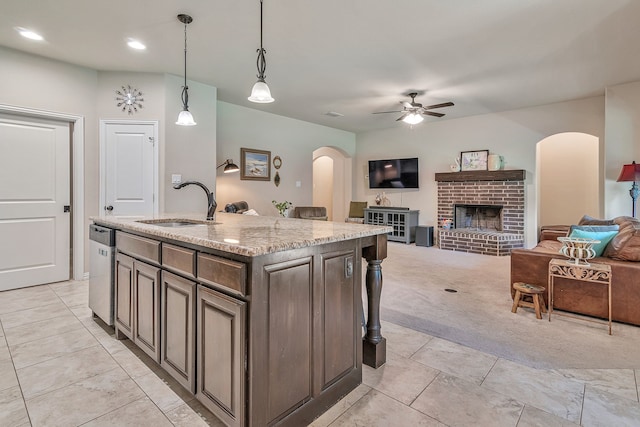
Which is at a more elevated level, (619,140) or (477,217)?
(619,140)

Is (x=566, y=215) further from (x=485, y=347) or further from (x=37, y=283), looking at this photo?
(x=37, y=283)

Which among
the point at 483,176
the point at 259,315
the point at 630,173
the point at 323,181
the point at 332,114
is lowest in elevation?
the point at 259,315

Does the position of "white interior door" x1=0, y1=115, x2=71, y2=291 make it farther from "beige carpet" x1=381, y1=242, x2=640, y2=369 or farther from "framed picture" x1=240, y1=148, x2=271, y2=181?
"beige carpet" x1=381, y1=242, x2=640, y2=369

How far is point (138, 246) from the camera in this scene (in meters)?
2.08

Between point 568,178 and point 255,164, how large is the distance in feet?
20.9

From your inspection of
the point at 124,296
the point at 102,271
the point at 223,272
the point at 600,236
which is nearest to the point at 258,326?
the point at 223,272

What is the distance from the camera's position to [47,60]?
12.4 ft

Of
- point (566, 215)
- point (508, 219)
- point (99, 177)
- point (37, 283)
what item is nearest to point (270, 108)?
point (99, 177)

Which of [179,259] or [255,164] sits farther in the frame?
[255,164]

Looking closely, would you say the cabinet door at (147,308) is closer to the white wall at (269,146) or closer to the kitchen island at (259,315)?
the kitchen island at (259,315)

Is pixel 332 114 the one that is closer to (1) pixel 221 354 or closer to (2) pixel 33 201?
(2) pixel 33 201

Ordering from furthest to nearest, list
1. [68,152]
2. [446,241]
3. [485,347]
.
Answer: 1. [446,241]
2. [68,152]
3. [485,347]

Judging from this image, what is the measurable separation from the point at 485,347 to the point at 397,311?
86cm

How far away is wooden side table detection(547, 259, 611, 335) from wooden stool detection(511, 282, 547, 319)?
0.08 meters
